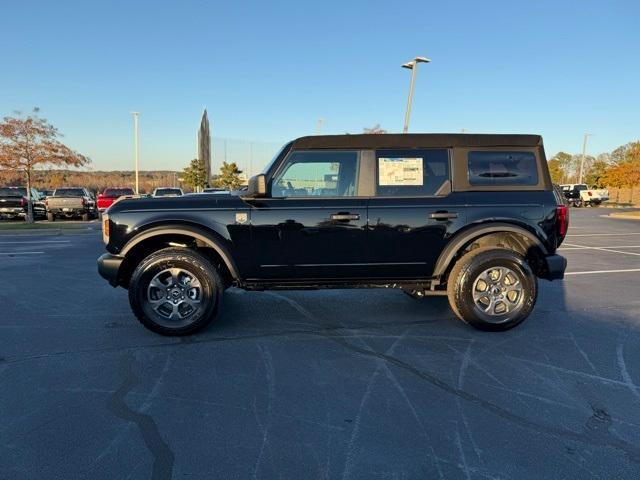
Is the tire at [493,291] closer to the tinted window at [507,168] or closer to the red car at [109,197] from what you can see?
the tinted window at [507,168]

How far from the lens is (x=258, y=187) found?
4.52 metres

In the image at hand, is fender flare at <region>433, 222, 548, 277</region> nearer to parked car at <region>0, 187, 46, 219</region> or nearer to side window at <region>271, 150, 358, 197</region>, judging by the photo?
side window at <region>271, 150, 358, 197</region>

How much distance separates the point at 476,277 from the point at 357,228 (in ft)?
4.49

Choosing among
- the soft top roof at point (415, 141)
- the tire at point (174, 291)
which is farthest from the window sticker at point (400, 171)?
the tire at point (174, 291)

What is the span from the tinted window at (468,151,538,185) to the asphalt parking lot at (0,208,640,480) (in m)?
1.64

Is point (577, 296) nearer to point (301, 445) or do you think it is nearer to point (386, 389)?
point (386, 389)

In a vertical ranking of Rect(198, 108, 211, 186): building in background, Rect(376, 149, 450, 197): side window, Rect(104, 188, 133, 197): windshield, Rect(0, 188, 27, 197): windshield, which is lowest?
Rect(0, 188, 27, 197): windshield

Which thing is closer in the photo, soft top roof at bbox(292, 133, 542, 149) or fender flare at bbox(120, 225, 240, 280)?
fender flare at bbox(120, 225, 240, 280)

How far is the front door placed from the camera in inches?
182

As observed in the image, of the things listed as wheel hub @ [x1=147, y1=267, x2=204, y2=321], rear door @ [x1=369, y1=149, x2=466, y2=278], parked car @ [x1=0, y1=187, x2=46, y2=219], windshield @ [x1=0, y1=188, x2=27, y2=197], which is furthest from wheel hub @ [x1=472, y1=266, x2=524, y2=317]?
windshield @ [x1=0, y1=188, x2=27, y2=197]

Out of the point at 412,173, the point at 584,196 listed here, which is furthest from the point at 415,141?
the point at 584,196

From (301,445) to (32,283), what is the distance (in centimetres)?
635

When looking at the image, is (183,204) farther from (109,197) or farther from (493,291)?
(109,197)

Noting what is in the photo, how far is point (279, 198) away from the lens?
4680 mm
